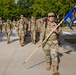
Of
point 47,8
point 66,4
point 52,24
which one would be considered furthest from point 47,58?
point 47,8

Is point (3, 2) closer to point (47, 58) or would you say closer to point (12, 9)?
point (12, 9)

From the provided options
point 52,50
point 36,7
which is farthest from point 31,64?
point 36,7

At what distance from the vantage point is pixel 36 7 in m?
60.8

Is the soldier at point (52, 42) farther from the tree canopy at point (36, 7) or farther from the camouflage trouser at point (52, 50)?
the tree canopy at point (36, 7)

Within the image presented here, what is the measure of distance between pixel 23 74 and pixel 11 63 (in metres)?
1.73

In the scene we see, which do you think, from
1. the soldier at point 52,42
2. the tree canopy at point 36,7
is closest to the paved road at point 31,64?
the soldier at point 52,42

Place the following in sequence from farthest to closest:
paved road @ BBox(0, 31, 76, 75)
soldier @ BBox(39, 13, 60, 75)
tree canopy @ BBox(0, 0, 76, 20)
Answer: tree canopy @ BBox(0, 0, 76, 20)
paved road @ BBox(0, 31, 76, 75)
soldier @ BBox(39, 13, 60, 75)

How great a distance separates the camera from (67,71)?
342 inches

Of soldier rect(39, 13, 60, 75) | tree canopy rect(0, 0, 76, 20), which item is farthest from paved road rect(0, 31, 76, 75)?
tree canopy rect(0, 0, 76, 20)

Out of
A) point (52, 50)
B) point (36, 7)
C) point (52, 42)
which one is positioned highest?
point (36, 7)

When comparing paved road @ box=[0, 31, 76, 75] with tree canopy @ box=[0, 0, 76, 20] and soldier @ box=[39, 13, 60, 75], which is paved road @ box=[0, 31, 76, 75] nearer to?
soldier @ box=[39, 13, 60, 75]

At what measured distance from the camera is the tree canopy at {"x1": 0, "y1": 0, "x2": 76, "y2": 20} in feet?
155

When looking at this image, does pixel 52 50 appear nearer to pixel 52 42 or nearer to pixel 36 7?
pixel 52 42

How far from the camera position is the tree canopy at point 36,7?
155 feet
